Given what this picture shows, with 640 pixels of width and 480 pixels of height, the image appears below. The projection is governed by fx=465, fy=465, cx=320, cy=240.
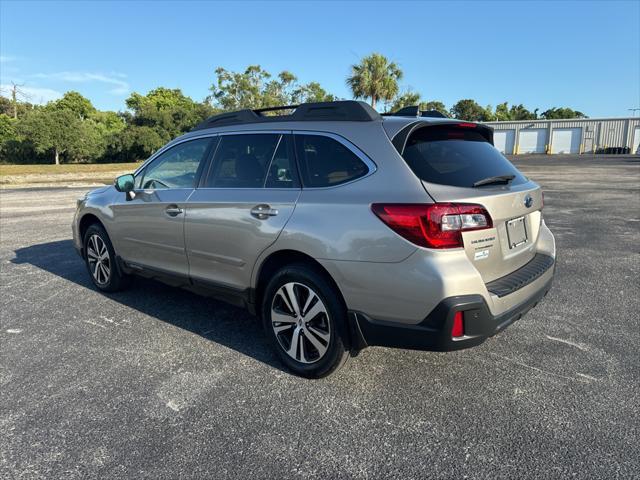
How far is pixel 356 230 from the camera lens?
282 cm

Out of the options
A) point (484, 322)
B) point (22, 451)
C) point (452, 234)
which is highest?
point (452, 234)

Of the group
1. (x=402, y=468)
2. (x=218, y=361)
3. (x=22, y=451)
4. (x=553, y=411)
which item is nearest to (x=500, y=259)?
(x=553, y=411)

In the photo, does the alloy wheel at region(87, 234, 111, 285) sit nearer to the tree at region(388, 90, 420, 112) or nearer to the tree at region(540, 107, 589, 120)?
the tree at region(388, 90, 420, 112)

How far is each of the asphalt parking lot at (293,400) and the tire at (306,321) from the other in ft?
0.52

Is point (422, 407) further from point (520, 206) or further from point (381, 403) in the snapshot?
point (520, 206)

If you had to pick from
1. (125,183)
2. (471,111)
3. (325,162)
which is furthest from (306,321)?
(471,111)

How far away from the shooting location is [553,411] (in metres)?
2.84

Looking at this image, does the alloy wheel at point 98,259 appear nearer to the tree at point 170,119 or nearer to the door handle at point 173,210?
the door handle at point 173,210

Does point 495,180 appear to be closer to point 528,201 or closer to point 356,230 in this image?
point 528,201

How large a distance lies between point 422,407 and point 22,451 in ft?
7.58

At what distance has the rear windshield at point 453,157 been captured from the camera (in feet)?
9.41

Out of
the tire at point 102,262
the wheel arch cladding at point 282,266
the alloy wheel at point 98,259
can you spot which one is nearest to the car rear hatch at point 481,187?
the wheel arch cladding at point 282,266

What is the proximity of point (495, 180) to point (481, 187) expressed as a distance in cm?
20

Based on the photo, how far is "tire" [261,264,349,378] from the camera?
303 cm
